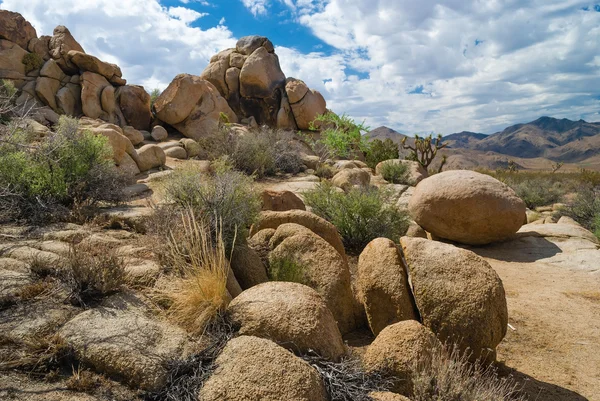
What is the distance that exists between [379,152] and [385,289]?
55.8 ft

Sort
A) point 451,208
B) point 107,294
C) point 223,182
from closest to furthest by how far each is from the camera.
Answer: point 107,294
point 223,182
point 451,208

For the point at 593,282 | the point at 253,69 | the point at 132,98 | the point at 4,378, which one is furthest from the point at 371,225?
the point at 253,69

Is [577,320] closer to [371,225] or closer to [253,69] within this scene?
[371,225]

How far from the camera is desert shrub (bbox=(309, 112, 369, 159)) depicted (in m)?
18.9

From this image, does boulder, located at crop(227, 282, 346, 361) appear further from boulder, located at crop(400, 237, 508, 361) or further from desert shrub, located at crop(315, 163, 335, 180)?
desert shrub, located at crop(315, 163, 335, 180)

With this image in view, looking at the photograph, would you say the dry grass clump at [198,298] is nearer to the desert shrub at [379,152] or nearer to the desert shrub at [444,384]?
the desert shrub at [444,384]

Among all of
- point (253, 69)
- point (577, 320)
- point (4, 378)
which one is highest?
point (253, 69)

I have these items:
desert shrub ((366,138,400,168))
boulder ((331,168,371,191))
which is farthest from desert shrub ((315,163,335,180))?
desert shrub ((366,138,400,168))

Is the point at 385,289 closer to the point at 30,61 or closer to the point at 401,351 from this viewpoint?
the point at 401,351

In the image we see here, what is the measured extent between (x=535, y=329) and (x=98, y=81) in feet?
64.0

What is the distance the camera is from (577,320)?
5.76 meters

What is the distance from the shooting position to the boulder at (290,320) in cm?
335

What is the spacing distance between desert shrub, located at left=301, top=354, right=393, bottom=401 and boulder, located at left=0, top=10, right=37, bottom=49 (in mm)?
21294

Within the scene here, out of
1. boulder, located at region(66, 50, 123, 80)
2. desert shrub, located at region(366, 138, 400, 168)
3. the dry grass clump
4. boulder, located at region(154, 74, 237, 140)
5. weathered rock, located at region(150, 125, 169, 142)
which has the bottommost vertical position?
the dry grass clump
